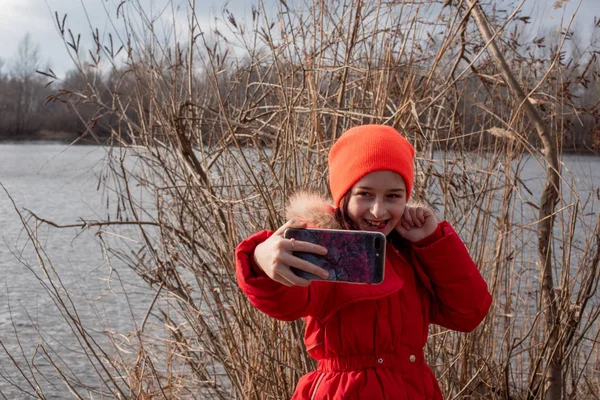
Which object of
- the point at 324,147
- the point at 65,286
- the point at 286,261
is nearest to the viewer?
the point at 286,261

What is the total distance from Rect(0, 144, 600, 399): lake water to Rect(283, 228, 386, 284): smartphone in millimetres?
1595

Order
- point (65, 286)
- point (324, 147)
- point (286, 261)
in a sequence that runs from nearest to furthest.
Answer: point (286, 261) < point (324, 147) < point (65, 286)

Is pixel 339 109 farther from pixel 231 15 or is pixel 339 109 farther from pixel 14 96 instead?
pixel 14 96

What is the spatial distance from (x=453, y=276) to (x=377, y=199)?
249 mm

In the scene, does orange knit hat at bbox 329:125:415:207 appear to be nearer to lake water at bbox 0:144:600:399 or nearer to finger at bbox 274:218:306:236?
finger at bbox 274:218:306:236

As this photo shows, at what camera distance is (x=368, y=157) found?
1590 millimetres

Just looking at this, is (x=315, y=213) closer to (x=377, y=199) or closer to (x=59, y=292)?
(x=377, y=199)

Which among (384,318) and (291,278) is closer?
(291,278)

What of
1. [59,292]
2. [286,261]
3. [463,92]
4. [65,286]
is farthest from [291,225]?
[65,286]

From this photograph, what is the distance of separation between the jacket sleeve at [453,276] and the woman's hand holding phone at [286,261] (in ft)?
1.04

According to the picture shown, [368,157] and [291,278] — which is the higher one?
[368,157]

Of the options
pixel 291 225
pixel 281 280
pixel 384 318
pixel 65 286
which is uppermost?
pixel 291 225

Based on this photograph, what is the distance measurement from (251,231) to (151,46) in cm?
80

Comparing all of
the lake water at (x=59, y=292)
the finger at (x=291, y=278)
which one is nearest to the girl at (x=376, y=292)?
the finger at (x=291, y=278)
